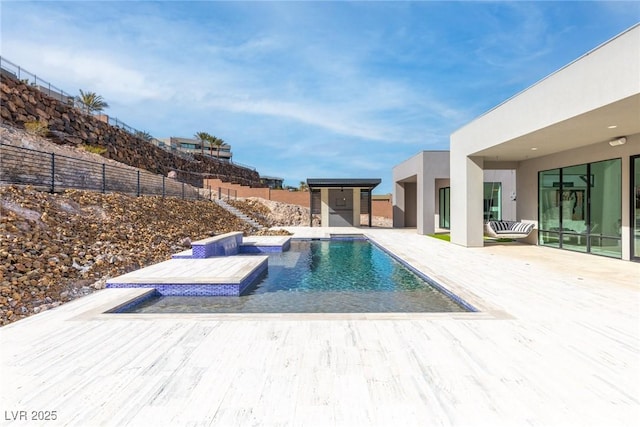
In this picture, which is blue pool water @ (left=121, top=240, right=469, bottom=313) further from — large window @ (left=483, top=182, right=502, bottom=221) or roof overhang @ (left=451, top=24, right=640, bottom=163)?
large window @ (left=483, top=182, right=502, bottom=221)

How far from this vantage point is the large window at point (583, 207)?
27.2ft

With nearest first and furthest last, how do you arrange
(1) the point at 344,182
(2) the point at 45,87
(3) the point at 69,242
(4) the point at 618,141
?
(3) the point at 69,242
(4) the point at 618,141
(1) the point at 344,182
(2) the point at 45,87

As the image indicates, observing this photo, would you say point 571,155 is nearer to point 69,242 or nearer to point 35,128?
point 69,242

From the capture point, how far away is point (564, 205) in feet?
32.7

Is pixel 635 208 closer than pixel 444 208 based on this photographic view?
Yes

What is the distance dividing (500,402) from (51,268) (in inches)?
279

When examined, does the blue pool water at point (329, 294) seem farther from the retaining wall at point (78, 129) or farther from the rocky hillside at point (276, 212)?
the retaining wall at point (78, 129)

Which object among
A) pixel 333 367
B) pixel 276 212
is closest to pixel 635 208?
pixel 333 367

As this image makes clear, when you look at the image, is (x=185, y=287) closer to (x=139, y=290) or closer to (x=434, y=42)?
(x=139, y=290)

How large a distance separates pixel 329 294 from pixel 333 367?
301 cm

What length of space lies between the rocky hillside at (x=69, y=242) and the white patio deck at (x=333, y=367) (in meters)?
1.21

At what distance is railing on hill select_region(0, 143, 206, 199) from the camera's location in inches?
390

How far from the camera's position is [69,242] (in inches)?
287

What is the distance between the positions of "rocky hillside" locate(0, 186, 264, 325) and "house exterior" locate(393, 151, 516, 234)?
1017 centimetres
